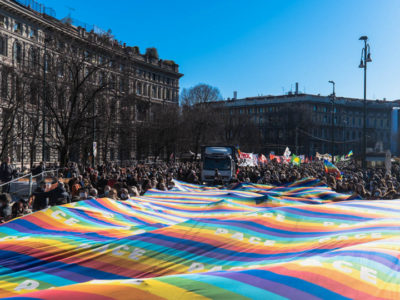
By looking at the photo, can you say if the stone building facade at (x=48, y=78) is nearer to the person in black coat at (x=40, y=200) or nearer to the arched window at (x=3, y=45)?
the arched window at (x=3, y=45)

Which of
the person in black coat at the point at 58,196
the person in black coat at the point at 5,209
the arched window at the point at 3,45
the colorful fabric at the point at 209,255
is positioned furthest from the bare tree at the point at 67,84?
the arched window at the point at 3,45

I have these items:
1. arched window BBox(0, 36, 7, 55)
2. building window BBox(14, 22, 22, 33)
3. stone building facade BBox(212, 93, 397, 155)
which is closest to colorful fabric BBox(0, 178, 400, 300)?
arched window BBox(0, 36, 7, 55)

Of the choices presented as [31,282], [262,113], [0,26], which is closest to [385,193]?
[31,282]

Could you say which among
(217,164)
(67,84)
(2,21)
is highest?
(2,21)

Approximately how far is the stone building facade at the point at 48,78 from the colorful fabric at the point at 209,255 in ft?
64.1

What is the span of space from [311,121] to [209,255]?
93.4m

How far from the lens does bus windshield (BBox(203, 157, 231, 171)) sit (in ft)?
84.7

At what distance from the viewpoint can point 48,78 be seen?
24.9m

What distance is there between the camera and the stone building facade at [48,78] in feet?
85.3

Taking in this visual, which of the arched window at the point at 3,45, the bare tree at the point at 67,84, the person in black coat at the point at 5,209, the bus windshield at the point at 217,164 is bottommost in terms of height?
the person in black coat at the point at 5,209

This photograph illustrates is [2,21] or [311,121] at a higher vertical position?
[2,21]

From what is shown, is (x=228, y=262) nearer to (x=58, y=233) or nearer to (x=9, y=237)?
(x=58, y=233)

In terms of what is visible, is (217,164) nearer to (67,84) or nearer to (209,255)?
(67,84)

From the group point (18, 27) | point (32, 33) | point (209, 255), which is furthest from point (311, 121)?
point (209, 255)
